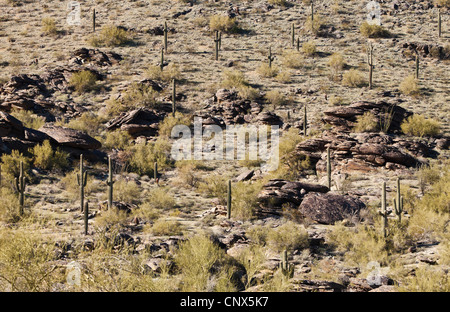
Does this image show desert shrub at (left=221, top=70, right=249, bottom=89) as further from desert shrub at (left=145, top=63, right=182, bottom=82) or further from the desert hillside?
desert shrub at (left=145, top=63, right=182, bottom=82)

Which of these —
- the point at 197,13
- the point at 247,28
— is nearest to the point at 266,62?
the point at 247,28

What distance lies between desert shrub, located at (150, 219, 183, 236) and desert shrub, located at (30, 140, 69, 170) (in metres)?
7.52

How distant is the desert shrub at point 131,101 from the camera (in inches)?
1006

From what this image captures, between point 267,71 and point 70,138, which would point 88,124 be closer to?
point 70,138

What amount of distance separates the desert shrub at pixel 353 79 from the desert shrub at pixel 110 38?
18204 millimetres

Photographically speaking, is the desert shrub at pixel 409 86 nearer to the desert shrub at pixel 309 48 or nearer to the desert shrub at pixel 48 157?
the desert shrub at pixel 309 48

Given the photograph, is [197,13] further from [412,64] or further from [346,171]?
[346,171]

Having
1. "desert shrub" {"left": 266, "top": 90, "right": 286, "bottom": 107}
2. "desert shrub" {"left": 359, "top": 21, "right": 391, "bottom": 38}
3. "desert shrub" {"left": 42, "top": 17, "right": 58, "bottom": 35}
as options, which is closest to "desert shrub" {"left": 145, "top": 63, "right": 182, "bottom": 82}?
"desert shrub" {"left": 266, "top": 90, "right": 286, "bottom": 107}

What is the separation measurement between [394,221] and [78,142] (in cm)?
1432

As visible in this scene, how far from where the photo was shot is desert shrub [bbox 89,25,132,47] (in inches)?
1297

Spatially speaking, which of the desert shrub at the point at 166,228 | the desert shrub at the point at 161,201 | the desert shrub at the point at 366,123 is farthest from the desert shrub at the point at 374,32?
the desert shrub at the point at 166,228

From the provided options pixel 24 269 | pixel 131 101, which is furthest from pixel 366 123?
pixel 24 269

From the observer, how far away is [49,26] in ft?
116

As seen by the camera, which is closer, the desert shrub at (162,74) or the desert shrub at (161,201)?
the desert shrub at (161,201)
